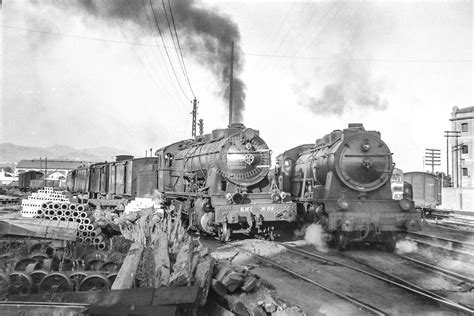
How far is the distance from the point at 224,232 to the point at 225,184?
60.2 inches

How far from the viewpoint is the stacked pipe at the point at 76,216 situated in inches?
327

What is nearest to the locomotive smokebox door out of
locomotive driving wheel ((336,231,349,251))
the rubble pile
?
locomotive driving wheel ((336,231,349,251))

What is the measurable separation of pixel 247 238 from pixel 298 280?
471 centimetres

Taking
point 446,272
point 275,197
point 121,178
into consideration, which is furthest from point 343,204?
point 121,178

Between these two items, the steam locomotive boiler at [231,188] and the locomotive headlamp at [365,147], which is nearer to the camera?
the locomotive headlamp at [365,147]

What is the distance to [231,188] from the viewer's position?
11.5m

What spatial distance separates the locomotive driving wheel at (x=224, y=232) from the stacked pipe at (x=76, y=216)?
3.28 metres

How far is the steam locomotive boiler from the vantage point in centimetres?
1050

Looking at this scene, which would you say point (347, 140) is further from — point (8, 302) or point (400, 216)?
point (8, 302)

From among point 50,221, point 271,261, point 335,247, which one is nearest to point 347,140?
point 335,247

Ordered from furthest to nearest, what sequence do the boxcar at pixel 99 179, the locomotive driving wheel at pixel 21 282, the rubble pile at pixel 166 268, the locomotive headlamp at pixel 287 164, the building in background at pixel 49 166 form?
1. the building in background at pixel 49 166
2. the boxcar at pixel 99 179
3. the locomotive headlamp at pixel 287 164
4. the locomotive driving wheel at pixel 21 282
5. the rubble pile at pixel 166 268

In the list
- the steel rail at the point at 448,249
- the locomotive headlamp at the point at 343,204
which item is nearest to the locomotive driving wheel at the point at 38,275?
the locomotive headlamp at the point at 343,204

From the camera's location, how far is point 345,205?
9.59 metres

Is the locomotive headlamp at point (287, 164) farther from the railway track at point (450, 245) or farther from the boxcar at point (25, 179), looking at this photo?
the boxcar at point (25, 179)
